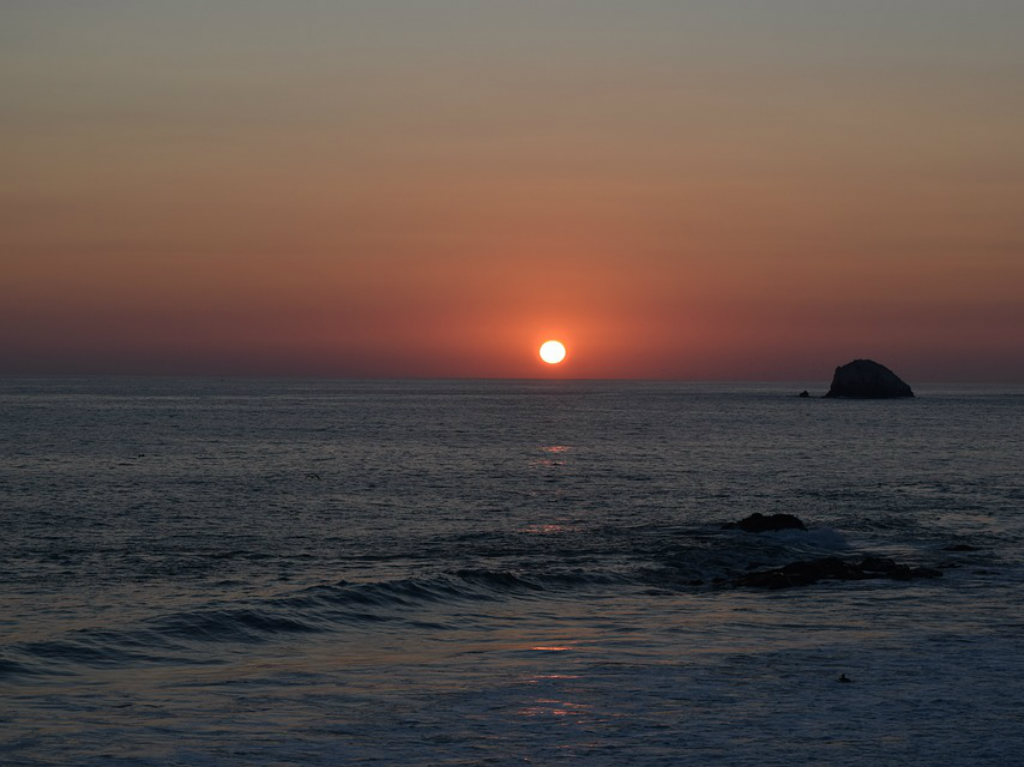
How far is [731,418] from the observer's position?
563ft

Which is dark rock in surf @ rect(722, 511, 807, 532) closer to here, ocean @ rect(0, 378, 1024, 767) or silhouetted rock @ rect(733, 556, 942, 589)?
ocean @ rect(0, 378, 1024, 767)

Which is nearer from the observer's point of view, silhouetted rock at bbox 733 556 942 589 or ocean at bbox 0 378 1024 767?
ocean at bbox 0 378 1024 767

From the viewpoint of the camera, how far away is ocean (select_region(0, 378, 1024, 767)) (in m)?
15.9

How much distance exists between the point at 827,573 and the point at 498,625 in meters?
11.3

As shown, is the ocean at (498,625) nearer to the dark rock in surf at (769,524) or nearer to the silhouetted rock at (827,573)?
the silhouetted rock at (827,573)

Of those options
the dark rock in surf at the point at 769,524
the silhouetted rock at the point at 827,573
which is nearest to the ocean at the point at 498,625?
the silhouetted rock at the point at 827,573

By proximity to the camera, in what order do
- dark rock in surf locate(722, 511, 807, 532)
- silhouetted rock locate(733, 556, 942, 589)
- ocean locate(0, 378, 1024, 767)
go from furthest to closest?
dark rock in surf locate(722, 511, 807, 532)
silhouetted rock locate(733, 556, 942, 589)
ocean locate(0, 378, 1024, 767)

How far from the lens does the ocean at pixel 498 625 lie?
15.9m

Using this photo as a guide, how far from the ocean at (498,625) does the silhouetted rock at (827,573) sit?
1.17 ft

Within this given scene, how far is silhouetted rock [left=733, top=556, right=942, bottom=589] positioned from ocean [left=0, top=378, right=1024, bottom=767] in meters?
0.36

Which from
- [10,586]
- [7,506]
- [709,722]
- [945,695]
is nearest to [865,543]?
[945,695]

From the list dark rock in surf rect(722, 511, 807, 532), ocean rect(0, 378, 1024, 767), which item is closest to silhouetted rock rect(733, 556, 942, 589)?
ocean rect(0, 378, 1024, 767)

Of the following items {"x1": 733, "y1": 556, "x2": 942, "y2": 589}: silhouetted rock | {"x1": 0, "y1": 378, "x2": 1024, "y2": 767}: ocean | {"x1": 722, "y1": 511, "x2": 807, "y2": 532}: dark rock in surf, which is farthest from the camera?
{"x1": 722, "y1": 511, "x2": 807, "y2": 532}: dark rock in surf

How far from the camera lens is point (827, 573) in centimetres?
3162
